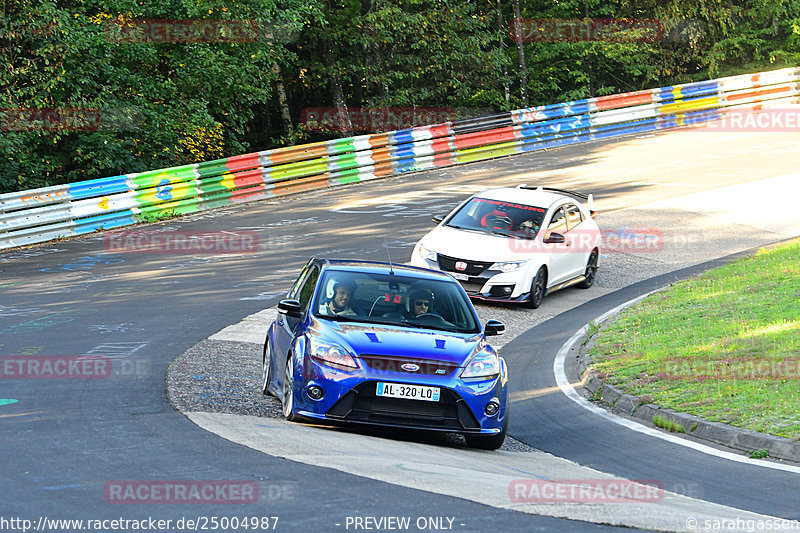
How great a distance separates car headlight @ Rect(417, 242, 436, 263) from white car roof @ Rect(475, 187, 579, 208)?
6.78 ft

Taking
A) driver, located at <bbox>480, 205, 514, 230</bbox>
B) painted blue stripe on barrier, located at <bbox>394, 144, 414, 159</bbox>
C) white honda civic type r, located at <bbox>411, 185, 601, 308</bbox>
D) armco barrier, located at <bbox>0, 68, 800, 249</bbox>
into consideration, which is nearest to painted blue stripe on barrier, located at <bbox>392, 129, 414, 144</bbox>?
armco barrier, located at <bbox>0, 68, 800, 249</bbox>

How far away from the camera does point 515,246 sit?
17875 millimetres

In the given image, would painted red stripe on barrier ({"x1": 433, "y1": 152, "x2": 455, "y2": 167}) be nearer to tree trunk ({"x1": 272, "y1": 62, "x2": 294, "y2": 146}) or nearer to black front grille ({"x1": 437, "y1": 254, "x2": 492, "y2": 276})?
tree trunk ({"x1": 272, "y1": 62, "x2": 294, "y2": 146})

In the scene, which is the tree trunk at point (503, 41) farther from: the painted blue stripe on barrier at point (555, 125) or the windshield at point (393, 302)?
the windshield at point (393, 302)

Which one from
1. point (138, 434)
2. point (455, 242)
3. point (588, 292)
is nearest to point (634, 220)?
point (588, 292)

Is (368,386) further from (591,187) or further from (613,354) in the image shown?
(591,187)

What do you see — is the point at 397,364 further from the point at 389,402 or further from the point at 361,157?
the point at 361,157

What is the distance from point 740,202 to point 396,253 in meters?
10.8

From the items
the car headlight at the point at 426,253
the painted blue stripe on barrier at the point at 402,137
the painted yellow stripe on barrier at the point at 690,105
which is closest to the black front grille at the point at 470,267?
the car headlight at the point at 426,253

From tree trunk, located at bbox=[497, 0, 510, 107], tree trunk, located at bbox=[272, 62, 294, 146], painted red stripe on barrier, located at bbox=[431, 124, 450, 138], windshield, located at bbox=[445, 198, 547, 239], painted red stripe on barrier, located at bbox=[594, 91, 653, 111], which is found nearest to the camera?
windshield, located at bbox=[445, 198, 547, 239]

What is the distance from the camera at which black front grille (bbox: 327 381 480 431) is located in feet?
30.0

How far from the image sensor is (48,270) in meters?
20.0

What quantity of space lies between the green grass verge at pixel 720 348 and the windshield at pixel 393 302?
2.66 m

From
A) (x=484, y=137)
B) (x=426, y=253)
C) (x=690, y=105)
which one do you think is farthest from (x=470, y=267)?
(x=690, y=105)
